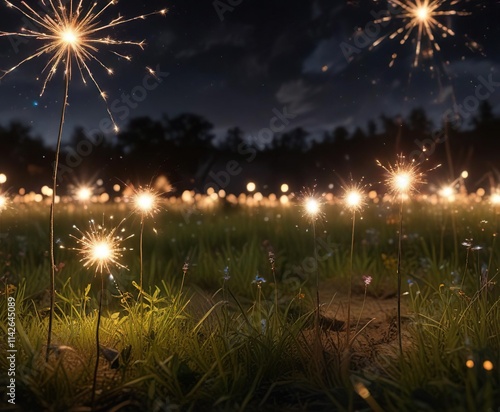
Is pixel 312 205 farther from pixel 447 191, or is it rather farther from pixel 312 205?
pixel 447 191

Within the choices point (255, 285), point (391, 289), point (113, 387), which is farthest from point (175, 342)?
point (391, 289)

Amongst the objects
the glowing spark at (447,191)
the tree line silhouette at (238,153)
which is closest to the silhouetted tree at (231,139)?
the tree line silhouette at (238,153)

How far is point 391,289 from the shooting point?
6.92 meters

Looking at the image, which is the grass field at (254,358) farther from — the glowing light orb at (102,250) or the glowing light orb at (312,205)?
the glowing light orb at (102,250)

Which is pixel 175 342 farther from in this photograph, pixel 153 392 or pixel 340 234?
pixel 340 234

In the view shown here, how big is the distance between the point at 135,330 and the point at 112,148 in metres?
42.9

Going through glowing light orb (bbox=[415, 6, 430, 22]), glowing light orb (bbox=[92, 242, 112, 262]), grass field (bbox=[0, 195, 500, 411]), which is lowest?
grass field (bbox=[0, 195, 500, 411])

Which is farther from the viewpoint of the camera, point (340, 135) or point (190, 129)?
point (340, 135)

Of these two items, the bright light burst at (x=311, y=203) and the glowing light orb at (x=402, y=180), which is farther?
the bright light burst at (x=311, y=203)

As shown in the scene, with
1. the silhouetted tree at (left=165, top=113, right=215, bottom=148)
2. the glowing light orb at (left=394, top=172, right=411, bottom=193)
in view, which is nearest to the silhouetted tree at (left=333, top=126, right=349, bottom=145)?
the silhouetted tree at (left=165, top=113, right=215, bottom=148)

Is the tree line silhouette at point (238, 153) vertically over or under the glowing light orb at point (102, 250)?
over

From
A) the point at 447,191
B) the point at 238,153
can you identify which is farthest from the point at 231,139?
the point at 447,191

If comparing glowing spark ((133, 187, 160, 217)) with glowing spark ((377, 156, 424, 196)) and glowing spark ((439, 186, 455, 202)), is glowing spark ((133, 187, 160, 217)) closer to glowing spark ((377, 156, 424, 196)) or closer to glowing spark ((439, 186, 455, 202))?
glowing spark ((377, 156, 424, 196))

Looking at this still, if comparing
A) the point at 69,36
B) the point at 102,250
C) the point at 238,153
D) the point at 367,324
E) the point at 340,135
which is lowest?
the point at 367,324
